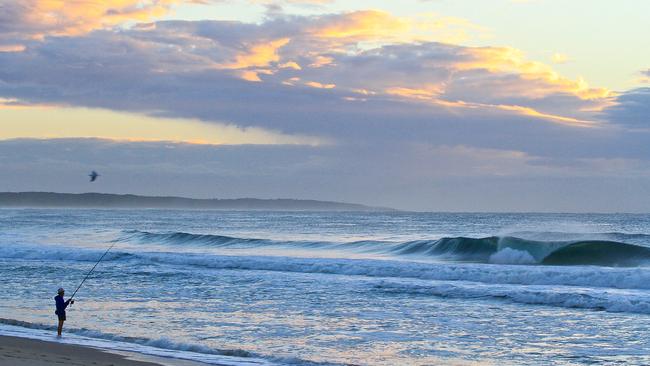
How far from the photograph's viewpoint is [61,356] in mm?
11586

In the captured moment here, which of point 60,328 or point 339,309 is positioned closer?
point 60,328

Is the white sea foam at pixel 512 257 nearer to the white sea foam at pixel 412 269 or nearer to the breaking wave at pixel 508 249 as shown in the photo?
the breaking wave at pixel 508 249

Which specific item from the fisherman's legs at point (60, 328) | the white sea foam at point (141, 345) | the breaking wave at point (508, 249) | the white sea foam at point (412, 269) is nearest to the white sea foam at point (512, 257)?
the breaking wave at point (508, 249)

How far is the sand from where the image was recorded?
10990 mm

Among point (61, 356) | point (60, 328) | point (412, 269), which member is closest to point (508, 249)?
point (412, 269)

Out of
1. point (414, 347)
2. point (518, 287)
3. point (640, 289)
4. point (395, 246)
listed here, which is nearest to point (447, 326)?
point (414, 347)

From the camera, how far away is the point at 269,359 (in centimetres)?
1179

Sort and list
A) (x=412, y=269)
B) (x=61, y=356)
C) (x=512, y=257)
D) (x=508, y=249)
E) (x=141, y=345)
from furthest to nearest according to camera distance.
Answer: (x=508, y=249) < (x=512, y=257) < (x=412, y=269) < (x=141, y=345) < (x=61, y=356)

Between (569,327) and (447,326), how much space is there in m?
2.29

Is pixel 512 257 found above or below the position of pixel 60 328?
above

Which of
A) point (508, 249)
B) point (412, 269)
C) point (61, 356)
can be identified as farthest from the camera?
point (508, 249)

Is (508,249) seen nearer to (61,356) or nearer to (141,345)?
(141,345)

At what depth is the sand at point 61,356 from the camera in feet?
36.1

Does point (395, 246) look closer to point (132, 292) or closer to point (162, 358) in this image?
point (132, 292)
